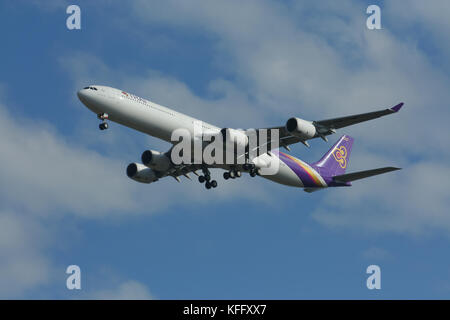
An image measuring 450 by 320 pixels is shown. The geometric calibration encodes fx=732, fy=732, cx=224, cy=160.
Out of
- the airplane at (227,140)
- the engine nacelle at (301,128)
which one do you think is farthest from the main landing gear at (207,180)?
the engine nacelle at (301,128)

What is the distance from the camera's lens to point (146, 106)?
51.2m

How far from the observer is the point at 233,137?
52750 mm

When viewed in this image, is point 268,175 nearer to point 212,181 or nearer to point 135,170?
point 212,181

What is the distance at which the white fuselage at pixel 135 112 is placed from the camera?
50.3 metres

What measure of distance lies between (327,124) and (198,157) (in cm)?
1017

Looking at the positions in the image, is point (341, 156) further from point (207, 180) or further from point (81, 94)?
point (81, 94)

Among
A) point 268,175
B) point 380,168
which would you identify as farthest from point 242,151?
point 380,168

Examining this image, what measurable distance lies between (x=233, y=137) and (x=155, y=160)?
26.2ft

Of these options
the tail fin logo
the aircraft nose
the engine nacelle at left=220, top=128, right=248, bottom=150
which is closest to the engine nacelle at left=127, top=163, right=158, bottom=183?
the engine nacelle at left=220, top=128, right=248, bottom=150

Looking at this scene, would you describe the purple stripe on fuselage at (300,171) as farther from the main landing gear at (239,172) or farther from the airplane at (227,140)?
the main landing gear at (239,172)

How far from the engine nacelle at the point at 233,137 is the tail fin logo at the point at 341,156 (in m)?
16.3

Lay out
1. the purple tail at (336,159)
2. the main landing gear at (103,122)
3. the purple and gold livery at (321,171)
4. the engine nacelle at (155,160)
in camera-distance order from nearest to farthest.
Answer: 1. the main landing gear at (103,122)
2. the engine nacelle at (155,160)
3. the purple and gold livery at (321,171)
4. the purple tail at (336,159)
